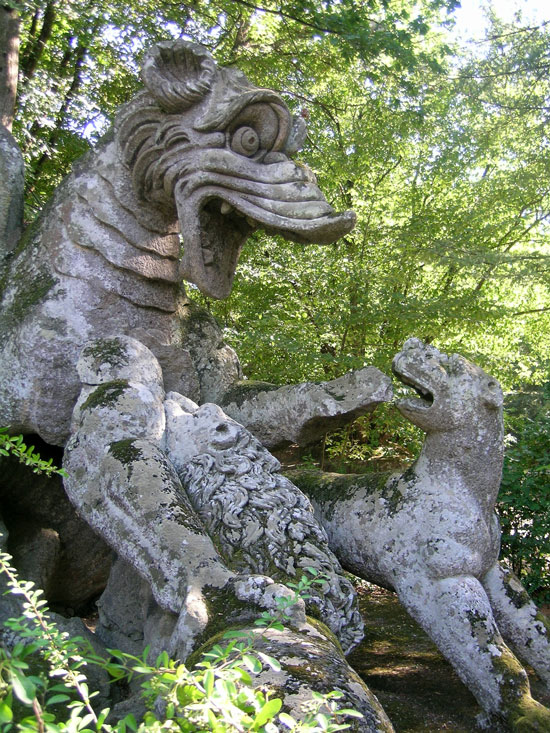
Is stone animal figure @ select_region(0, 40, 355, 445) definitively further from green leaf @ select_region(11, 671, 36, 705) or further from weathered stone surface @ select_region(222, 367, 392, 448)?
green leaf @ select_region(11, 671, 36, 705)

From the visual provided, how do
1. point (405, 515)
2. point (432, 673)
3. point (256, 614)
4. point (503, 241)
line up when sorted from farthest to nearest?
point (503, 241) → point (432, 673) → point (405, 515) → point (256, 614)

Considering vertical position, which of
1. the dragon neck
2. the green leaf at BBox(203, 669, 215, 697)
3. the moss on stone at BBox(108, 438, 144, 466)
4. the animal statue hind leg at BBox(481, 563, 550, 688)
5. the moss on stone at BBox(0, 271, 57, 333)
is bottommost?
the animal statue hind leg at BBox(481, 563, 550, 688)

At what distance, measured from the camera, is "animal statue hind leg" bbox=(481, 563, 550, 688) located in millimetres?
2258

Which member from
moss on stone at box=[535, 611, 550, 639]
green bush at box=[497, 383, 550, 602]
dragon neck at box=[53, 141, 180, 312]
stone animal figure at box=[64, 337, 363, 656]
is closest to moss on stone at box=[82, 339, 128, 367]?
stone animal figure at box=[64, 337, 363, 656]

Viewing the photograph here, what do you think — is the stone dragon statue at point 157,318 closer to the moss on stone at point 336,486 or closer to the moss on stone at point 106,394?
the moss on stone at point 106,394

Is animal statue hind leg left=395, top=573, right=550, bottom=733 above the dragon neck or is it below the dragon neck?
below

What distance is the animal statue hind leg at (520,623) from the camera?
7.41 ft

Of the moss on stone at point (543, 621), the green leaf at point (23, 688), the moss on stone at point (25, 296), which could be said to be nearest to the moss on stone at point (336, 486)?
the moss on stone at point (543, 621)

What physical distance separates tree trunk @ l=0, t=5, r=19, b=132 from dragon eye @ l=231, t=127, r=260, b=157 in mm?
1517

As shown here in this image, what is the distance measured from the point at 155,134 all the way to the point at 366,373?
126 centimetres

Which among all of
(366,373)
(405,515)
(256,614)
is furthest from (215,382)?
(256,614)

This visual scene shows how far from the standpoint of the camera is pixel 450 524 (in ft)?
7.33

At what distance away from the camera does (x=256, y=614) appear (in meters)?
1.79

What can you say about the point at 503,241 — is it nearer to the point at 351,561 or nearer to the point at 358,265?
the point at 358,265
